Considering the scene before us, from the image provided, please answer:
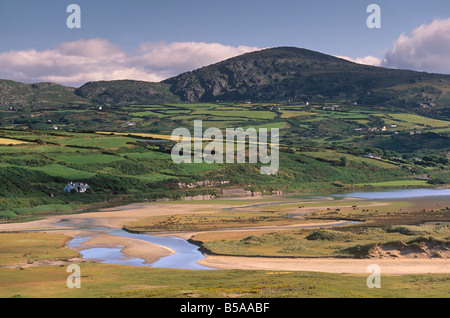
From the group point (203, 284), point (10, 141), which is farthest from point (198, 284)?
point (10, 141)

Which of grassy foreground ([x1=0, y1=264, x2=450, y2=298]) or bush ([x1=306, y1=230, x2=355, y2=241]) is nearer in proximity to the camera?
grassy foreground ([x1=0, y1=264, x2=450, y2=298])

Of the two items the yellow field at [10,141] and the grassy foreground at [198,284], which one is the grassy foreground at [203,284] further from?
the yellow field at [10,141]

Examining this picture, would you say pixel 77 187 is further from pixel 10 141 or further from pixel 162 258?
pixel 162 258

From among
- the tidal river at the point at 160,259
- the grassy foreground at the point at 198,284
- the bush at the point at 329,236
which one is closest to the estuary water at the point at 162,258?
the tidal river at the point at 160,259

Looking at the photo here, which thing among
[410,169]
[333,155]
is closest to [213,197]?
[333,155]

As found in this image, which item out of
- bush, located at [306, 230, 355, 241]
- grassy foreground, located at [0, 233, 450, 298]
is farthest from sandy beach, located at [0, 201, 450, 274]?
bush, located at [306, 230, 355, 241]

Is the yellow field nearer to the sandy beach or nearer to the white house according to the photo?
the white house
